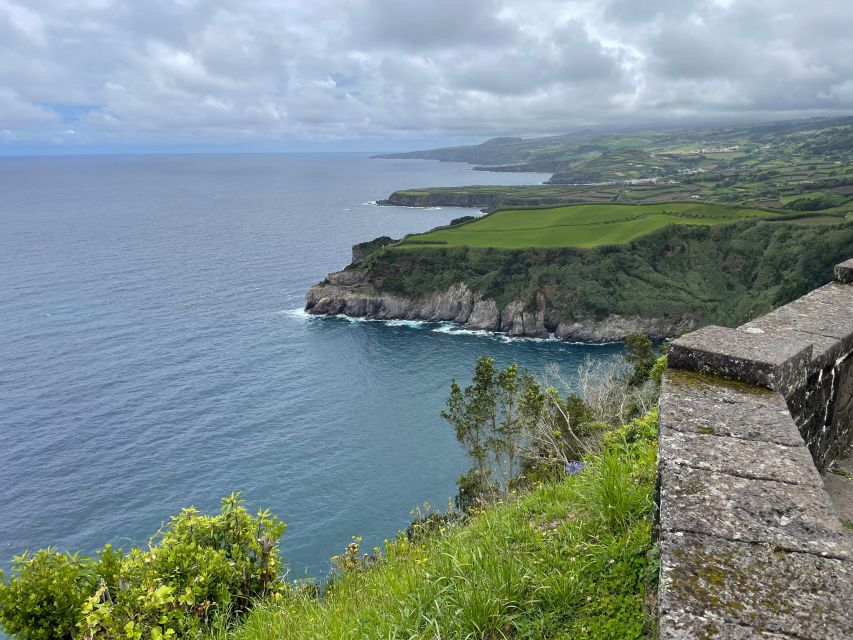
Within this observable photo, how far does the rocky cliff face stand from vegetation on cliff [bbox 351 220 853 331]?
1115 millimetres

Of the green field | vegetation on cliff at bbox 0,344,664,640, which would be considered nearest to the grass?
Result: vegetation on cliff at bbox 0,344,664,640

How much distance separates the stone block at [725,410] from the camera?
3.70m

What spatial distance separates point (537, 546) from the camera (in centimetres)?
486

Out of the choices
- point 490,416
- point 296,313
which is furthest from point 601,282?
point 490,416

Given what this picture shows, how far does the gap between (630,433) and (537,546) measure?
3.70 metres

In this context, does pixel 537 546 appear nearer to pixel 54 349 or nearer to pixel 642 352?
pixel 642 352

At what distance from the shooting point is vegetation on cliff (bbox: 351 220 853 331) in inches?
3873

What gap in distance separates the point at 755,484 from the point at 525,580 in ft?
5.98

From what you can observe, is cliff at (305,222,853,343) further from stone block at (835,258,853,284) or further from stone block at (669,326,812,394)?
stone block at (669,326,812,394)

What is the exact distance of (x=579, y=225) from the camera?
430 feet

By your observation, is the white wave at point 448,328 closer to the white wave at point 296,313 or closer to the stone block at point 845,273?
the white wave at point 296,313

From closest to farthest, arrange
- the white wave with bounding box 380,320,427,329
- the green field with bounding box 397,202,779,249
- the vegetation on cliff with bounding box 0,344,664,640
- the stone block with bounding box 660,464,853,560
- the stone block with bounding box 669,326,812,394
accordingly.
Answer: the stone block with bounding box 660,464,853,560 → the vegetation on cliff with bounding box 0,344,664,640 → the stone block with bounding box 669,326,812,394 → the white wave with bounding box 380,320,427,329 → the green field with bounding box 397,202,779,249

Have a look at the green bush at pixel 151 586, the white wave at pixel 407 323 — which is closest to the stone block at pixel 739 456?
the green bush at pixel 151 586

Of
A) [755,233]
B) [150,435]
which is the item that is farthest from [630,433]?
[755,233]
